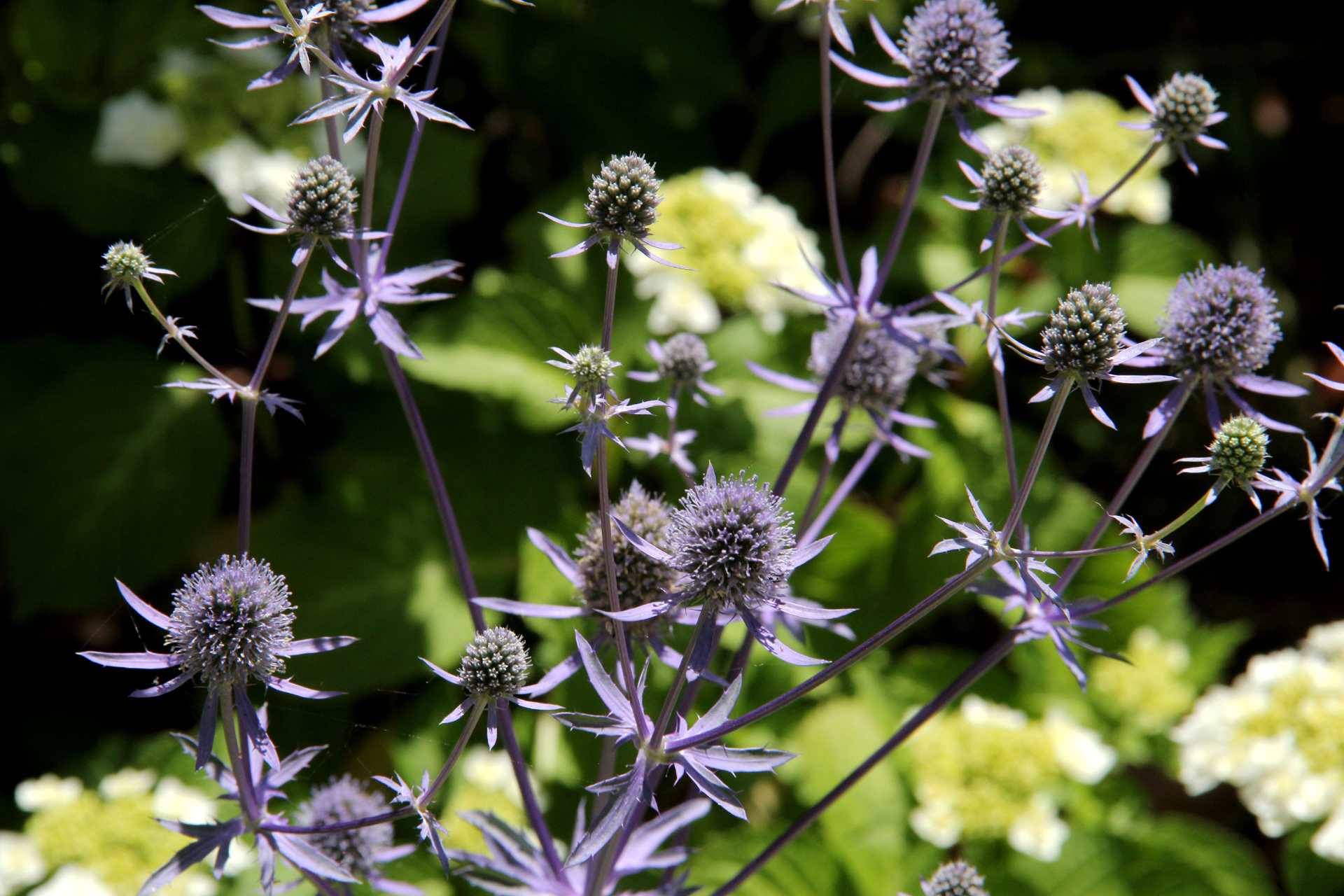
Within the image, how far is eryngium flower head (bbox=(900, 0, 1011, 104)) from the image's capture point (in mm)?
1424

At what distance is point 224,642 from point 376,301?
49 cm

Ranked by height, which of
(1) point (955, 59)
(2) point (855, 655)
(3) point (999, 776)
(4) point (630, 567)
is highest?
(1) point (955, 59)

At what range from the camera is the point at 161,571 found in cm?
263

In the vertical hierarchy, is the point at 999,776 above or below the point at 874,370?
below

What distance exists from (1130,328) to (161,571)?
2.98 meters

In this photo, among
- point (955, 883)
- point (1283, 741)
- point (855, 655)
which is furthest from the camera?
point (1283, 741)

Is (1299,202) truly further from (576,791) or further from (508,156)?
(576,791)

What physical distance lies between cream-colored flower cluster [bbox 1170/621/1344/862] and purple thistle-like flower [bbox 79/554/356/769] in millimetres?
2114

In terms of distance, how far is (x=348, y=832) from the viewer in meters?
1.36

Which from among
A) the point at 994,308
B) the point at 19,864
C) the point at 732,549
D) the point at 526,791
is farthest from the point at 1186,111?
the point at 19,864

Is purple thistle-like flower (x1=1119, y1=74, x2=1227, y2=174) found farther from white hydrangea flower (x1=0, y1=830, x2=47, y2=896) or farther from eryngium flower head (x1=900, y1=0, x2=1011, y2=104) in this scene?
white hydrangea flower (x1=0, y1=830, x2=47, y2=896)

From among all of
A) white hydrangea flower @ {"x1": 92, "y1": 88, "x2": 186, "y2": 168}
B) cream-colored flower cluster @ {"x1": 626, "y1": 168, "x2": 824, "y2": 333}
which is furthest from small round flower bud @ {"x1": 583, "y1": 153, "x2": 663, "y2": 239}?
white hydrangea flower @ {"x1": 92, "y1": 88, "x2": 186, "y2": 168}

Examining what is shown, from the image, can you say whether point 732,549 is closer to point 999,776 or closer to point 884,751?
point 884,751

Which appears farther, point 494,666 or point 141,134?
point 141,134
